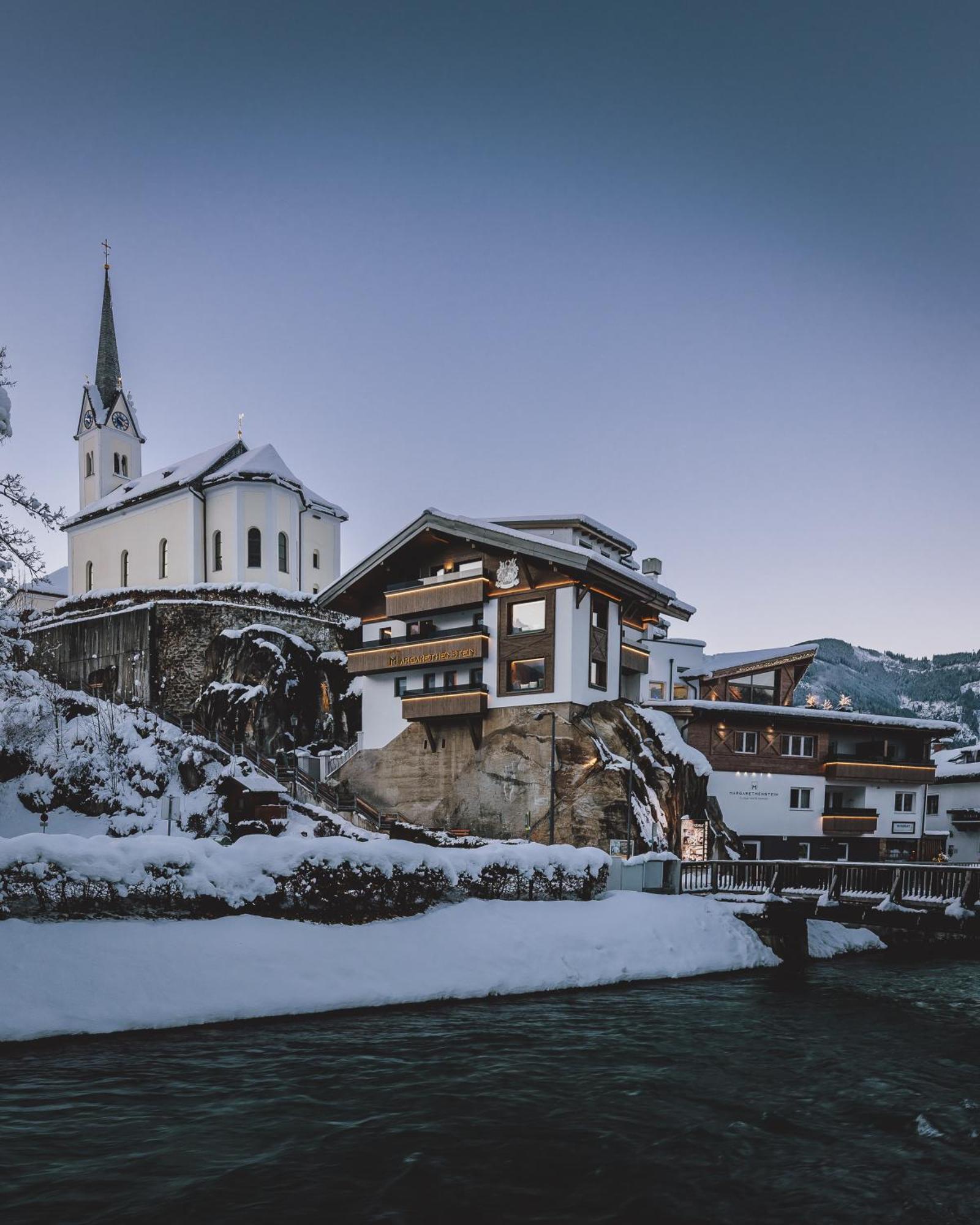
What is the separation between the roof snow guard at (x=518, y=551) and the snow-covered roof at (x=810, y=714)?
600 centimetres

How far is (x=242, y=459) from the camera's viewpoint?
63938mm

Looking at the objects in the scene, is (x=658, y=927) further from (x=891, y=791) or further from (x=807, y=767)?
(x=891, y=791)

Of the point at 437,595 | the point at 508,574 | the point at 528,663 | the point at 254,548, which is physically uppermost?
the point at 254,548

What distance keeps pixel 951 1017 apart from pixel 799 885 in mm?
11806

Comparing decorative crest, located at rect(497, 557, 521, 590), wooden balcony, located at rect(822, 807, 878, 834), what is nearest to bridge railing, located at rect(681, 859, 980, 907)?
decorative crest, located at rect(497, 557, 521, 590)

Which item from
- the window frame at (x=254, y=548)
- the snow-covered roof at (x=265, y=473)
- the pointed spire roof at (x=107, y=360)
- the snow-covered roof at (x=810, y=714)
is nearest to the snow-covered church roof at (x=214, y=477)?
the snow-covered roof at (x=265, y=473)

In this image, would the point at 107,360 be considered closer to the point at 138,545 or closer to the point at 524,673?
the point at 138,545

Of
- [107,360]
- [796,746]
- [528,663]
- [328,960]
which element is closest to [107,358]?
[107,360]

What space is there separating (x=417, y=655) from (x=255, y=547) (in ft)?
68.3

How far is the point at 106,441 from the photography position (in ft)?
245

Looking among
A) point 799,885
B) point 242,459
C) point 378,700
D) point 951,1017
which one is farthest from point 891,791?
point 242,459

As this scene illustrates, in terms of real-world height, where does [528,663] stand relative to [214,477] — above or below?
below

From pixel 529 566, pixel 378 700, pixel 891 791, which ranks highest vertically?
pixel 529 566

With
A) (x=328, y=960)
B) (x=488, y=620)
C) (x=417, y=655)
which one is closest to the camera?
(x=328, y=960)
